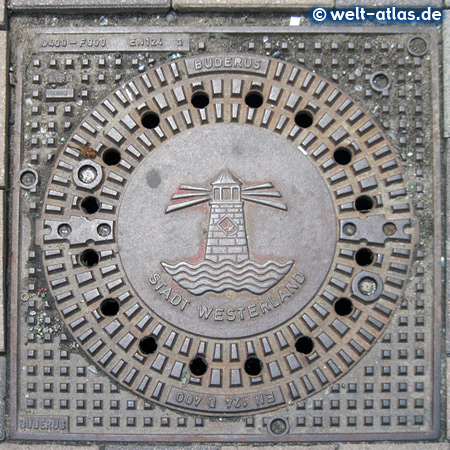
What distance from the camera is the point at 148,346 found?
312cm

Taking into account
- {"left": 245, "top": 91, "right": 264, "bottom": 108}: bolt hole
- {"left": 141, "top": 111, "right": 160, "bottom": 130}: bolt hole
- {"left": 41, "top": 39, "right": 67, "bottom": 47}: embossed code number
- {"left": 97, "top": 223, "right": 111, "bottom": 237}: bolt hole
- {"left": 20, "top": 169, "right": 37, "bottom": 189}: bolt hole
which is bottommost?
{"left": 97, "top": 223, "right": 111, "bottom": 237}: bolt hole

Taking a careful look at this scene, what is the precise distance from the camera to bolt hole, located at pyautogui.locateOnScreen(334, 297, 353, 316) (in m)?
3.08

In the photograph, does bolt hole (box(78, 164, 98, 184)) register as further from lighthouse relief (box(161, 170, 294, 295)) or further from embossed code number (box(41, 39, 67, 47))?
embossed code number (box(41, 39, 67, 47))

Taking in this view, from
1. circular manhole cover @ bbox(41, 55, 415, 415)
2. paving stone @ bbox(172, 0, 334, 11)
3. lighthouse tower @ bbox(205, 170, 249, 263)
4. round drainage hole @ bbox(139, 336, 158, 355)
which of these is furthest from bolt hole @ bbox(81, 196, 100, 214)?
paving stone @ bbox(172, 0, 334, 11)

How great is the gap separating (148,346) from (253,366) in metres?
0.72

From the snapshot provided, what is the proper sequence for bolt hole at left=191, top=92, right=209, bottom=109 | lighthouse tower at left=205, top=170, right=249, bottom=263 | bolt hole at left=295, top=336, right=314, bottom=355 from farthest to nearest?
bolt hole at left=191, top=92, right=209, bottom=109, bolt hole at left=295, top=336, right=314, bottom=355, lighthouse tower at left=205, top=170, right=249, bottom=263

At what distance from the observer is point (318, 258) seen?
3.03 metres

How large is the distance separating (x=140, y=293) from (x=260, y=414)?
3.61ft

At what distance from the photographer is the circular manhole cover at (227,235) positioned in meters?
3.00

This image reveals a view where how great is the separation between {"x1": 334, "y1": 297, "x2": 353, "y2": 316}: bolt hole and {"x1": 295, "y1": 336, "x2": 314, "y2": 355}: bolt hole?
27 centimetres

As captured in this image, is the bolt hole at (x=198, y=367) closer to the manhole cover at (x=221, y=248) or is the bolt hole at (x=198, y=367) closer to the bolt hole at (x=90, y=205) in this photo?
the manhole cover at (x=221, y=248)

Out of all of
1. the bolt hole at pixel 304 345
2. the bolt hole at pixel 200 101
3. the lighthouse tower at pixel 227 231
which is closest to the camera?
the lighthouse tower at pixel 227 231

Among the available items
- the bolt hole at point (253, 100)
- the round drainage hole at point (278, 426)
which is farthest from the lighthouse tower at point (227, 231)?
the round drainage hole at point (278, 426)

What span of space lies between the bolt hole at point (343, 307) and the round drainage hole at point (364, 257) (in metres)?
0.28
